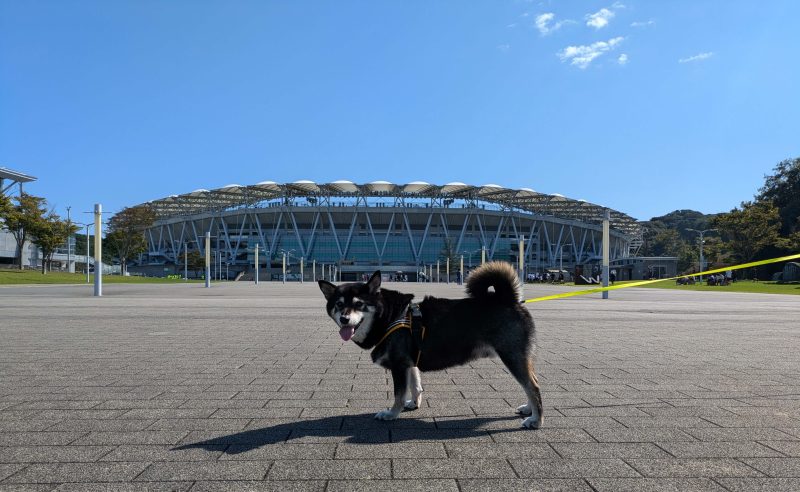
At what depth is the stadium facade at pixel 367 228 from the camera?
379 feet

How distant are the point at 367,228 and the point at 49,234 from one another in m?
63.9

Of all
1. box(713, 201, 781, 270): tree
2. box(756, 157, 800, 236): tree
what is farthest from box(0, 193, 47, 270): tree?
box(756, 157, 800, 236): tree

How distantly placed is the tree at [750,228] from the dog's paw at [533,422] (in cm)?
8164

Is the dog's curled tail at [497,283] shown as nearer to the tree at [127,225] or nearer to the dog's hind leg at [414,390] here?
the dog's hind leg at [414,390]

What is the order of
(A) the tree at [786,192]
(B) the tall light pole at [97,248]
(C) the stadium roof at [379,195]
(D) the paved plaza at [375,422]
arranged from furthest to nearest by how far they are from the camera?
1. (C) the stadium roof at [379,195]
2. (A) the tree at [786,192]
3. (B) the tall light pole at [97,248]
4. (D) the paved plaza at [375,422]

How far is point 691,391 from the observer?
5.97 meters

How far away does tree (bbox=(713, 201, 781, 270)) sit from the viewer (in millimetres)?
72812

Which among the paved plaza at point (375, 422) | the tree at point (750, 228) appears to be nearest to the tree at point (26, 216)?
the paved plaza at point (375, 422)

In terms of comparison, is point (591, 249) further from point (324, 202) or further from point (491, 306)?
point (491, 306)

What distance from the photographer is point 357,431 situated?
14.4ft

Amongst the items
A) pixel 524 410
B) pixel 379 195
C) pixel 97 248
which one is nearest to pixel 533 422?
pixel 524 410

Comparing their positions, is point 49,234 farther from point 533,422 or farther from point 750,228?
point 750,228

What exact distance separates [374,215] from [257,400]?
374ft

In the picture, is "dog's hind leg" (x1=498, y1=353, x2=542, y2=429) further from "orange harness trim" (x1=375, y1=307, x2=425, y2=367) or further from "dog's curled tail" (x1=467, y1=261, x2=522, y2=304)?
"orange harness trim" (x1=375, y1=307, x2=425, y2=367)
